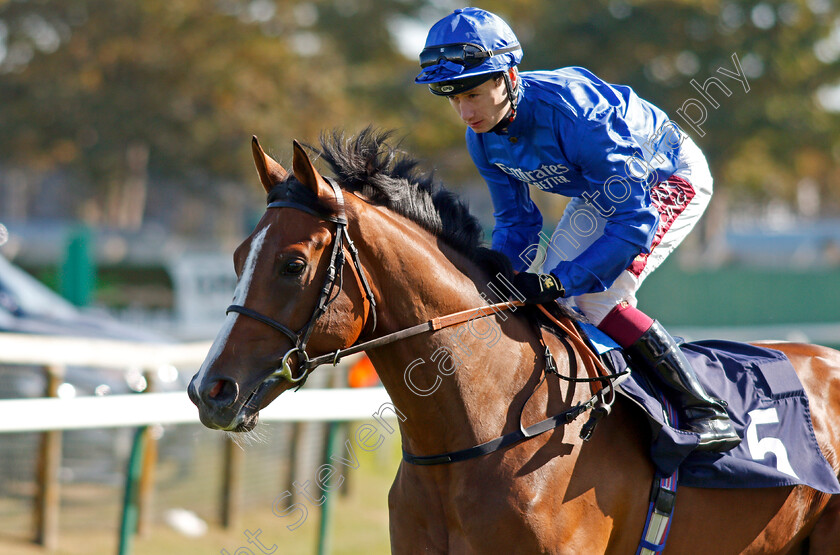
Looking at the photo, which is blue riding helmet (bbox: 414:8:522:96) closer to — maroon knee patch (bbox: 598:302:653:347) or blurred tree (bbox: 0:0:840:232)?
maroon knee patch (bbox: 598:302:653:347)

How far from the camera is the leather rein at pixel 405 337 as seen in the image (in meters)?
2.18

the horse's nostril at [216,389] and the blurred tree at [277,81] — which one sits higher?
the horse's nostril at [216,389]

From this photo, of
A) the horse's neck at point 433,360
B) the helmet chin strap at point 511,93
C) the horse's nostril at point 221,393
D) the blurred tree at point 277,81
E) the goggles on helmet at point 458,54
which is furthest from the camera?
the blurred tree at point 277,81

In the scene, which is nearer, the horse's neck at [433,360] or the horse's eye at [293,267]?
the horse's eye at [293,267]

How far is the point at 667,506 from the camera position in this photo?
2541 millimetres

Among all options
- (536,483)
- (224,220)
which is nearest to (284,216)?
(536,483)

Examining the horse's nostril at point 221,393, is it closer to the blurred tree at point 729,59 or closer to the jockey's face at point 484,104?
the jockey's face at point 484,104

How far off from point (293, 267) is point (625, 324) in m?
1.07

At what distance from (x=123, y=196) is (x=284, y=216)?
26543 mm

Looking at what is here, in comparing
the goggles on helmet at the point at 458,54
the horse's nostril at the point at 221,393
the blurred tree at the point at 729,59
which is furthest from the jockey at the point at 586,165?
the blurred tree at the point at 729,59

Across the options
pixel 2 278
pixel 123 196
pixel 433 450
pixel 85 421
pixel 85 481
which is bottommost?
pixel 123 196

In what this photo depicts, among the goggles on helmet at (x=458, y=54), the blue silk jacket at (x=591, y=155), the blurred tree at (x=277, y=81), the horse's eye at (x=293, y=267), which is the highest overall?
the goggles on helmet at (x=458, y=54)

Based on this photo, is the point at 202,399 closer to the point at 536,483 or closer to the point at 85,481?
the point at 536,483

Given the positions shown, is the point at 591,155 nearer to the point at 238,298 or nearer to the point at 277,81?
the point at 238,298
